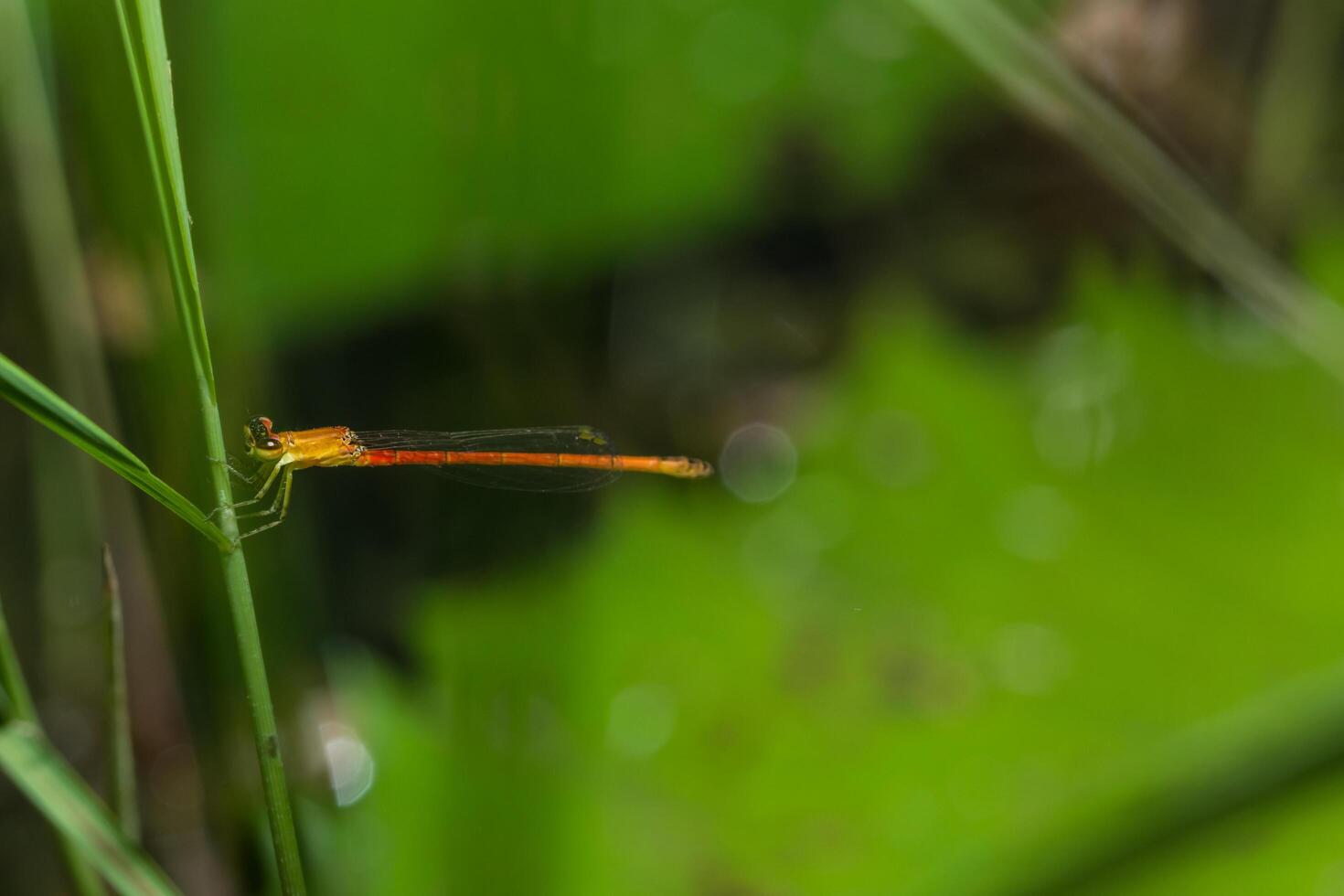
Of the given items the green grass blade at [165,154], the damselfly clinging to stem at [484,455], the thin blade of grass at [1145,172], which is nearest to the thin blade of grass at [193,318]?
the green grass blade at [165,154]

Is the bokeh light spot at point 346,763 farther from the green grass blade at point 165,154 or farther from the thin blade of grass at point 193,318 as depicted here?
the green grass blade at point 165,154

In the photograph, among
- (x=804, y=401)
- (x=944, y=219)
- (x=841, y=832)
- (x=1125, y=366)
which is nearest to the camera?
(x=841, y=832)

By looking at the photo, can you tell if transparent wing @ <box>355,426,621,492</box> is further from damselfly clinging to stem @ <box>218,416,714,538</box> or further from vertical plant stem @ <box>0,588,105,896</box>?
vertical plant stem @ <box>0,588,105,896</box>

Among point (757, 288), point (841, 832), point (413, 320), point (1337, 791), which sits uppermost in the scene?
point (757, 288)

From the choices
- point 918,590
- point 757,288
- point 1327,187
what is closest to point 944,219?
point 757,288

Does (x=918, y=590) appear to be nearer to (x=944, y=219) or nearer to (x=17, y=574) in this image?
(x=944, y=219)

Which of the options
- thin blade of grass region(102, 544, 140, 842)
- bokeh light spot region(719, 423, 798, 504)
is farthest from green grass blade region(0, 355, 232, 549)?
bokeh light spot region(719, 423, 798, 504)
